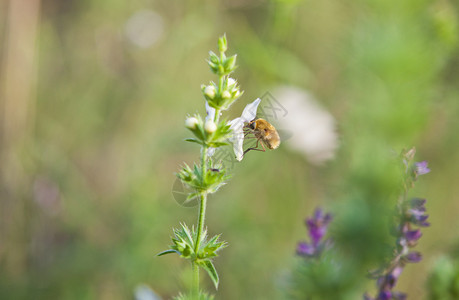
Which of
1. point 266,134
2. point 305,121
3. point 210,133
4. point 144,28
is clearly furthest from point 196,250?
point 144,28

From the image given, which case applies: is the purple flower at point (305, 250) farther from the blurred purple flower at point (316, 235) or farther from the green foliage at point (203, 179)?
the green foliage at point (203, 179)

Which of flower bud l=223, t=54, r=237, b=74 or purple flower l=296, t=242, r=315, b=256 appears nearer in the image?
flower bud l=223, t=54, r=237, b=74

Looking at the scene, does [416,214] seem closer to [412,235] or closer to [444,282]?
[412,235]

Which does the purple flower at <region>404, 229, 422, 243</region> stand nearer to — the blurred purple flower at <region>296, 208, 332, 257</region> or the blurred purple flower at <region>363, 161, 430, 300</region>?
the blurred purple flower at <region>363, 161, 430, 300</region>

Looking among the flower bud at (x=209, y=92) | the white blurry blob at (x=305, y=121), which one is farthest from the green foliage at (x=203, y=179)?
the white blurry blob at (x=305, y=121)

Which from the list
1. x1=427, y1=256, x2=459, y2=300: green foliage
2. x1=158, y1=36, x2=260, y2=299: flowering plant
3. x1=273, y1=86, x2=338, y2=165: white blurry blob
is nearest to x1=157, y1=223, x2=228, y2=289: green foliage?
x1=158, y1=36, x2=260, y2=299: flowering plant

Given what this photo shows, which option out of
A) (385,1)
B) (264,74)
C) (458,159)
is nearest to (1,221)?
(264,74)
